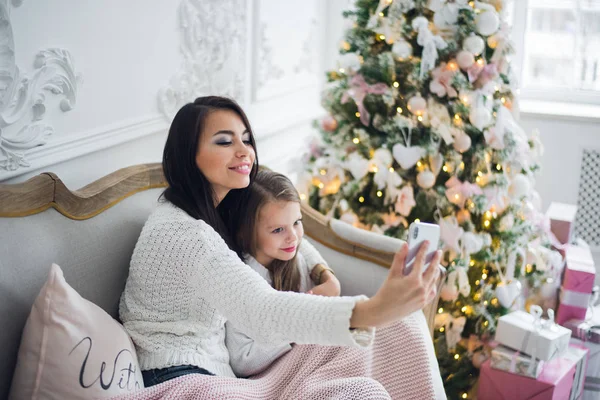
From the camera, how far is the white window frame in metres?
4.22

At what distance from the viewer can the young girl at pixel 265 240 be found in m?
1.88

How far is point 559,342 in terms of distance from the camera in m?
Answer: 2.48

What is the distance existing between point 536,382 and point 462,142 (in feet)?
2.99

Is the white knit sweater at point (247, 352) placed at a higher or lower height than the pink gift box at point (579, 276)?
higher

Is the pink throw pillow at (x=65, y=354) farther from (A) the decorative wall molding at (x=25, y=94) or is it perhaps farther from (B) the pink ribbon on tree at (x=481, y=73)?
(B) the pink ribbon on tree at (x=481, y=73)

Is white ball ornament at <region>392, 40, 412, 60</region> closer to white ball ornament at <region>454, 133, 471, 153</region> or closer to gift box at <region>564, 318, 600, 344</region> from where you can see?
white ball ornament at <region>454, 133, 471, 153</region>

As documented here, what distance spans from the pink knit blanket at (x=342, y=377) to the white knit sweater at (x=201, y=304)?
146 millimetres

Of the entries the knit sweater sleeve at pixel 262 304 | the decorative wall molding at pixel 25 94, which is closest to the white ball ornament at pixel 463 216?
the knit sweater sleeve at pixel 262 304

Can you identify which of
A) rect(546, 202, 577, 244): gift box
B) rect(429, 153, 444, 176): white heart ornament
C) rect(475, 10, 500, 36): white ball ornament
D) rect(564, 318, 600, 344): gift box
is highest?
rect(475, 10, 500, 36): white ball ornament

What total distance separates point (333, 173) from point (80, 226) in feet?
4.03

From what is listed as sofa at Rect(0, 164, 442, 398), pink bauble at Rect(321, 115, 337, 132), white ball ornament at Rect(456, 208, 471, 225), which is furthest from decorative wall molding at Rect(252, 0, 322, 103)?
sofa at Rect(0, 164, 442, 398)

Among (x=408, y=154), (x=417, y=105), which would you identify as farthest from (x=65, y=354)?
(x=417, y=105)

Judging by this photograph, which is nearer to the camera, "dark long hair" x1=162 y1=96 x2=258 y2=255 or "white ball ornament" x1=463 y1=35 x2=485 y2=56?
"dark long hair" x1=162 y1=96 x2=258 y2=255

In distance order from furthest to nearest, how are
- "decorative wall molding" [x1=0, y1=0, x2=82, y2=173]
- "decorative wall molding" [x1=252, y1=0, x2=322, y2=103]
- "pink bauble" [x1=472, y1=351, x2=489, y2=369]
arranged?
"decorative wall molding" [x1=252, y1=0, x2=322, y2=103] → "pink bauble" [x1=472, y1=351, x2=489, y2=369] → "decorative wall molding" [x1=0, y1=0, x2=82, y2=173]
